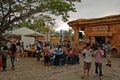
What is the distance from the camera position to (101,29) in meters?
28.0

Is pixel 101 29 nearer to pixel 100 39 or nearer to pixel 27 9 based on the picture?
pixel 100 39

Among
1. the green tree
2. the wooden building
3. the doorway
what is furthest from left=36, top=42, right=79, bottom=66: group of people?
the doorway

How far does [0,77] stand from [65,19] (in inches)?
328

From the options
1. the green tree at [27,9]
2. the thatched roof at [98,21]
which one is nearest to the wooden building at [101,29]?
the thatched roof at [98,21]

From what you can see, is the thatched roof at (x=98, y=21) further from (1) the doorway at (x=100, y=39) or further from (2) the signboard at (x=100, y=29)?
(1) the doorway at (x=100, y=39)

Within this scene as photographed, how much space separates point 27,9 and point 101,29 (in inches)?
412

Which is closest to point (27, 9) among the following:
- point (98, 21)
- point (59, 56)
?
point (59, 56)

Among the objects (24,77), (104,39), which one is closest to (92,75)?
(24,77)

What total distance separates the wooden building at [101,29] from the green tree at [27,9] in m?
7.79

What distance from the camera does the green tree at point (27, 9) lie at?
63.1ft

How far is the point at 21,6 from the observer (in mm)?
19844

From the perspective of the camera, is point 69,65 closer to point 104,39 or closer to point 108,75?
point 108,75

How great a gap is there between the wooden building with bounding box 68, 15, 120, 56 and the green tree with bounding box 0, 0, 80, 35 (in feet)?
25.6

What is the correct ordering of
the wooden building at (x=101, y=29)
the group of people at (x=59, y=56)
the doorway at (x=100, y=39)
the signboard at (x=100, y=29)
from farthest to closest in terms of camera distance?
the doorway at (x=100, y=39) < the signboard at (x=100, y=29) < the wooden building at (x=101, y=29) < the group of people at (x=59, y=56)
